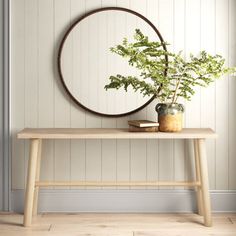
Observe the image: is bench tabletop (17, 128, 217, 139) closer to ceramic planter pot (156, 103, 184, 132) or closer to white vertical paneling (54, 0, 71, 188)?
ceramic planter pot (156, 103, 184, 132)

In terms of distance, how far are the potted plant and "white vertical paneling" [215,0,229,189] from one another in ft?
0.67

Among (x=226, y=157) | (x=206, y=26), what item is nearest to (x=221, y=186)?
(x=226, y=157)

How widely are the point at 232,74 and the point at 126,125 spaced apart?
2.88 ft

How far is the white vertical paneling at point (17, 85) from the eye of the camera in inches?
174

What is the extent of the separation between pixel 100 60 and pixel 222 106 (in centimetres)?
98

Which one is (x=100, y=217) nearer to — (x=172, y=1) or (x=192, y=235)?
(x=192, y=235)

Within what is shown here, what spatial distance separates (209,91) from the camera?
14.6 ft

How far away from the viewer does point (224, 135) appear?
4484 mm

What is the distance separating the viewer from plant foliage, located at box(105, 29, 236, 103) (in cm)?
407

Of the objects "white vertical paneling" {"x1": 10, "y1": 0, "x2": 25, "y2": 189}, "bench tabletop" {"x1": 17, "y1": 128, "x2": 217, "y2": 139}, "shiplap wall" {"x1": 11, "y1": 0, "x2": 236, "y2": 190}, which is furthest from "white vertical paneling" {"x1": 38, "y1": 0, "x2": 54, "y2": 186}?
"bench tabletop" {"x1": 17, "y1": 128, "x2": 217, "y2": 139}

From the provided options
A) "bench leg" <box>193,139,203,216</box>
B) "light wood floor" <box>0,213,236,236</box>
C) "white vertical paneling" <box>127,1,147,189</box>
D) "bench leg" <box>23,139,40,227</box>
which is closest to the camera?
"light wood floor" <box>0,213,236,236</box>

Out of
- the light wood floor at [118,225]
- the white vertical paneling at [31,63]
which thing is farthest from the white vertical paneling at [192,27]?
the light wood floor at [118,225]

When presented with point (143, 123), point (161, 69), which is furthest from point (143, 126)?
point (161, 69)

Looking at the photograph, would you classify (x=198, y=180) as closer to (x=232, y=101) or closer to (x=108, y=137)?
(x=232, y=101)
